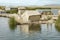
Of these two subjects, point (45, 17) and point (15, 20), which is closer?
point (15, 20)

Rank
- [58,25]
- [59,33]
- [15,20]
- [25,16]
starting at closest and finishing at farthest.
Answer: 1. [59,33]
2. [58,25]
3. [15,20]
4. [25,16]

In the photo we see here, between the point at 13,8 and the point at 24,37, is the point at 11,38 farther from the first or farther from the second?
the point at 13,8

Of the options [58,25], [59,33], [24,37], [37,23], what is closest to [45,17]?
[37,23]

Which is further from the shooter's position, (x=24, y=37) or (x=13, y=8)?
→ (x=13, y=8)

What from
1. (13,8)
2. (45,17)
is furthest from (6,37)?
(13,8)

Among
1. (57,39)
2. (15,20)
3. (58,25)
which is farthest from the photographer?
(15,20)

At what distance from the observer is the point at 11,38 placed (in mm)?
7113

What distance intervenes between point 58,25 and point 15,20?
2180mm

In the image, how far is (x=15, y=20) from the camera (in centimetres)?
1067

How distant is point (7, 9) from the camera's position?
695 inches

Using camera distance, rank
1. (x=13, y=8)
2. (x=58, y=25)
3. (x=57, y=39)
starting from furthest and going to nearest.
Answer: (x=13, y=8), (x=58, y=25), (x=57, y=39)

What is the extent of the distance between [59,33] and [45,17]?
4.63m

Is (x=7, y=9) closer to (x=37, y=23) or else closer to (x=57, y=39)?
(x=37, y=23)

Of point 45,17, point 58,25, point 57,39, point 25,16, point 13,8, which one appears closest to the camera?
point 57,39
